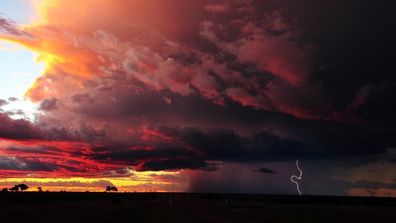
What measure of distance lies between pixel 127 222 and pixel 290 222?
17.2 metres

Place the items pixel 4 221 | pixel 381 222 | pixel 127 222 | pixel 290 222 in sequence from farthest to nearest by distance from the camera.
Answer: pixel 381 222 → pixel 290 222 → pixel 127 222 → pixel 4 221

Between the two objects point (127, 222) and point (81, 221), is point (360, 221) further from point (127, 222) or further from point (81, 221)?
point (81, 221)

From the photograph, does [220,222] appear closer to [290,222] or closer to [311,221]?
[290,222]

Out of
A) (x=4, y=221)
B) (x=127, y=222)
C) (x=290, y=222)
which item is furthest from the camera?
(x=290, y=222)

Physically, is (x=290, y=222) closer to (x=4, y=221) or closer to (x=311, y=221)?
(x=311, y=221)

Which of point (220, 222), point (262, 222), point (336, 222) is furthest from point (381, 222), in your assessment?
point (220, 222)

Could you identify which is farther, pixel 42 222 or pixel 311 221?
pixel 311 221

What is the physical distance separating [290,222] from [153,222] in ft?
48.5

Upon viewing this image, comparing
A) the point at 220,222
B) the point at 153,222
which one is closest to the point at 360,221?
the point at 220,222

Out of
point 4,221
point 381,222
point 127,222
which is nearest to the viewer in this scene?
point 4,221

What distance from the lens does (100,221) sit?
4409 centimetres

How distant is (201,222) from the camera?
40.3 meters

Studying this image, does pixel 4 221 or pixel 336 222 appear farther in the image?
pixel 336 222

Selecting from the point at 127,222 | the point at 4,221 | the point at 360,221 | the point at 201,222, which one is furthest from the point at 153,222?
the point at 360,221
